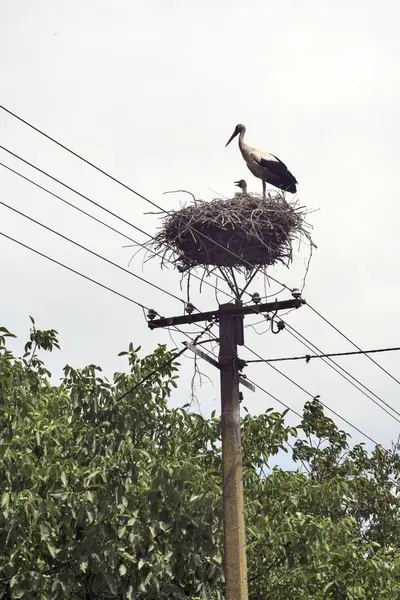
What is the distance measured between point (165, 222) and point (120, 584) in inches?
176

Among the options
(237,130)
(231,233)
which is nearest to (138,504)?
(231,233)

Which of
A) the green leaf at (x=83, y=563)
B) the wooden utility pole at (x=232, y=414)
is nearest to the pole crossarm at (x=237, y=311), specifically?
the wooden utility pole at (x=232, y=414)

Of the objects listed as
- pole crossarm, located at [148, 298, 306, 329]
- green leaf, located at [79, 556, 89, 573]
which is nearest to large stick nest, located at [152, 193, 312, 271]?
pole crossarm, located at [148, 298, 306, 329]

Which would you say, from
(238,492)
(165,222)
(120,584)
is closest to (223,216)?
(165,222)

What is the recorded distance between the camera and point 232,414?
1070cm

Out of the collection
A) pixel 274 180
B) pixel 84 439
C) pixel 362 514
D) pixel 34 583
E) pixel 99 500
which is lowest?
pixel 34 583

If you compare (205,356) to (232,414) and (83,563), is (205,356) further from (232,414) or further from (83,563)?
(83,563)

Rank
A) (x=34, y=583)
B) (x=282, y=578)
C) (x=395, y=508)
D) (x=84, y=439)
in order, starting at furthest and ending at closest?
(x=395, y=508) → (x=282, y=578) → (x=84, y=439) → (x=34, y=583)

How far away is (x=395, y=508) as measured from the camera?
20.5 meters

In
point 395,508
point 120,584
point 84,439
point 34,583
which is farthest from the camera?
point 395,508

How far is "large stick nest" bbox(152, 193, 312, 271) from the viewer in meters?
12.5

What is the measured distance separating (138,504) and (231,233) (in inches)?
134

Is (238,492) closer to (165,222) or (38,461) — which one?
(38,461)

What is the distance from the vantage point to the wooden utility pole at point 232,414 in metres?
10.2
